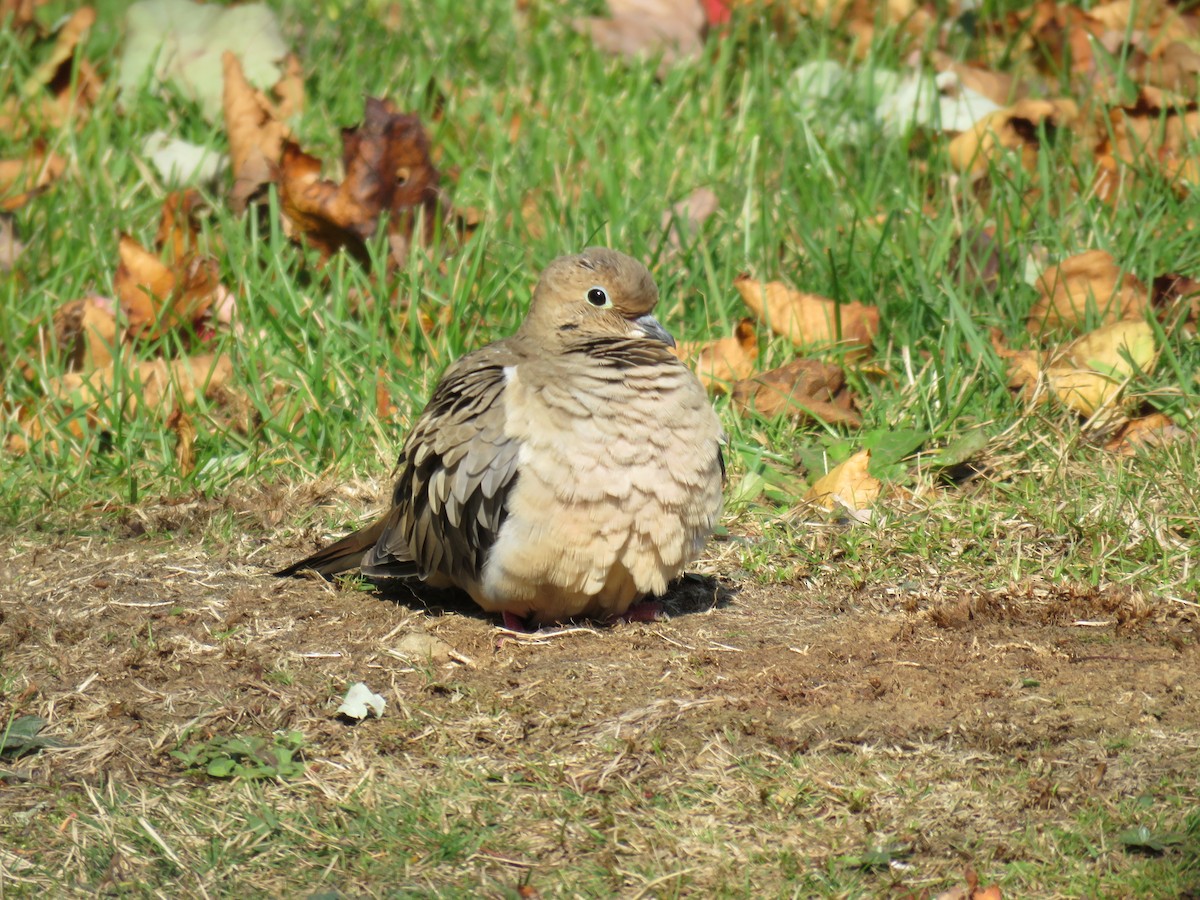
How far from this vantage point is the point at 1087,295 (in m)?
5.01

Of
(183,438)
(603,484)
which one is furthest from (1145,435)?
(183,438)

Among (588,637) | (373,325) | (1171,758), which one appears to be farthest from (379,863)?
(373,325)

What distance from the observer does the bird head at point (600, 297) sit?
395 cm

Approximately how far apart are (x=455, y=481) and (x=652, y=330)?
66 cm

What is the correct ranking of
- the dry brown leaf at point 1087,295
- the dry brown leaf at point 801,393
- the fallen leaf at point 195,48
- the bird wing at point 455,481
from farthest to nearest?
the fallen leaf at point 195,48, the dry brown leaf at point 1087,295, the dry brown leaf at point 801,393, the bird wing at point 455,481

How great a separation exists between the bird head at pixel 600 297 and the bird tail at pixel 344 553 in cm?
74

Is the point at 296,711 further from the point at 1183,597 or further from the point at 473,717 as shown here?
the point at 1183,597

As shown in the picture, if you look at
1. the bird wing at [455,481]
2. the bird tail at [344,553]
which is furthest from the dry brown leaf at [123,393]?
the bird wing at [455,481]

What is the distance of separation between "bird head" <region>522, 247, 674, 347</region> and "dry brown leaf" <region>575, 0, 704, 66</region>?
305cm

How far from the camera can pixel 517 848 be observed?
2885mm

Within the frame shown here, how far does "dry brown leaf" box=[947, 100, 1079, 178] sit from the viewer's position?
5.82 metres

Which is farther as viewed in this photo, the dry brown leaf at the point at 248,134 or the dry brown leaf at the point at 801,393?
the dry brown leaf at the point at 248,134

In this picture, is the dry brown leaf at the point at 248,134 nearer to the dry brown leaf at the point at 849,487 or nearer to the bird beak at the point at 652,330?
the bird beak at the point at 652,330

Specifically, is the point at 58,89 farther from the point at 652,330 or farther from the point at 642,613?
the point at 642,613
